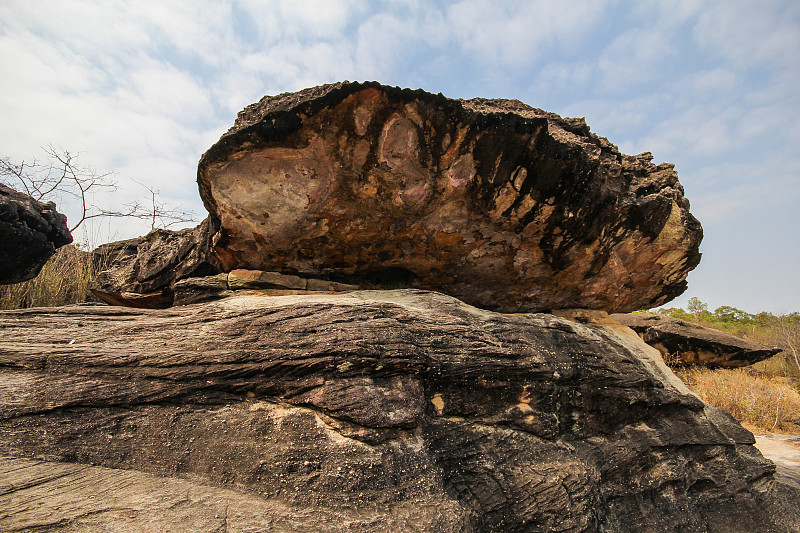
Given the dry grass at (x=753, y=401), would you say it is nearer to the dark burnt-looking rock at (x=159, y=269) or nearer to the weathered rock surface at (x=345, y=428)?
the weathered rock surface at (x=345, y=428)

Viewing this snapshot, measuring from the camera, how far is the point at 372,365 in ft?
9.10

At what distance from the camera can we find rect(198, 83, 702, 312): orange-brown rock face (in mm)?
3344

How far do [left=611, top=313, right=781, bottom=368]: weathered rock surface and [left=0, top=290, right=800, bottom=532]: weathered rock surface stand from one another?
726cm

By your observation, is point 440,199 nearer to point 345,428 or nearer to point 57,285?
point 345,428

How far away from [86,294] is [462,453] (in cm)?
662

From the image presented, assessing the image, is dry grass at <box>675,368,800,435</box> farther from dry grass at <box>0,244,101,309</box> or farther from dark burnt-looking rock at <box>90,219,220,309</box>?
dry grass at <box>0,244,101,309</box>

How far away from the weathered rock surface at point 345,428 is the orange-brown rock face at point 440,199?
81 centimetres

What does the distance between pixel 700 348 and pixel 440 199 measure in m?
9.98

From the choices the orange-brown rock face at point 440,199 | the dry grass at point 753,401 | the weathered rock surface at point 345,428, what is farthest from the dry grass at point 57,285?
the dry grass at point 753,401

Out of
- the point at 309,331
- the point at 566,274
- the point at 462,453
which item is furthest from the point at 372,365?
the point at 566,274

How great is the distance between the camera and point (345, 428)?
254 centimetres

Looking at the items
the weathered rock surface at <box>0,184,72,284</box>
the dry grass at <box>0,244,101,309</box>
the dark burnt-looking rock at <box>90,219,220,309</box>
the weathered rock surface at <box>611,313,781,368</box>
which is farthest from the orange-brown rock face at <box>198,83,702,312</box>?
the weathered rock surface at <box>611,313,781,368</box>

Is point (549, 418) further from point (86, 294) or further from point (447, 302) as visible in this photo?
point (86, 294)

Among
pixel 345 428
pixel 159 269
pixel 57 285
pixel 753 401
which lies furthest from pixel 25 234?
pixel 753 401
